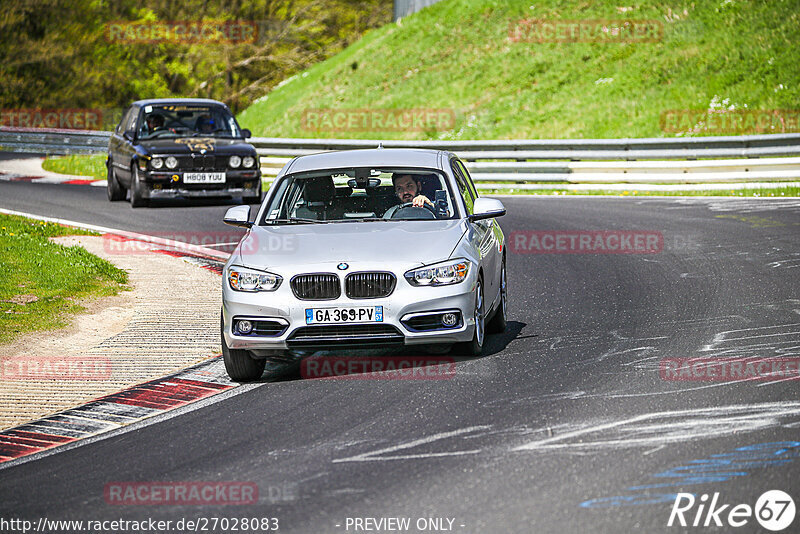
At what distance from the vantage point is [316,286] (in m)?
8.08

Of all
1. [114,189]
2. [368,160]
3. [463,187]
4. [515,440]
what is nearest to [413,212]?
[368,160]

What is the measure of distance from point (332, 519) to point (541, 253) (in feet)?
32.6

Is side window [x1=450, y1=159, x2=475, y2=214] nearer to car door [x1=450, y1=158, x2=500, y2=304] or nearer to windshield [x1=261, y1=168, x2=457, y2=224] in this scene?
car door [x1=450, y1=158, x2=500, y2=304]

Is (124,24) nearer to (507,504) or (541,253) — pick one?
(541,253)

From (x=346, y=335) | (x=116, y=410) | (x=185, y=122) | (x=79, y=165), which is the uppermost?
(x=346, y=335)

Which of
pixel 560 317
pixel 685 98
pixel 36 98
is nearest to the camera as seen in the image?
pixel 560 317

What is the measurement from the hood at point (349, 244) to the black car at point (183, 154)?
10.9 meters

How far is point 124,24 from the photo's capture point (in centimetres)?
5709

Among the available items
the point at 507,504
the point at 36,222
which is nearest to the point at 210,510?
the point at 507,504

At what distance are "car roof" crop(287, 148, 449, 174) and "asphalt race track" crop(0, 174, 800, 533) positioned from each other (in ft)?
5.23

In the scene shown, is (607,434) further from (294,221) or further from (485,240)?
(294,221)

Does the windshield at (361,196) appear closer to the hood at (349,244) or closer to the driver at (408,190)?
the driver at (408,190)

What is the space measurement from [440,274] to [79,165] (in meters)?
24.6

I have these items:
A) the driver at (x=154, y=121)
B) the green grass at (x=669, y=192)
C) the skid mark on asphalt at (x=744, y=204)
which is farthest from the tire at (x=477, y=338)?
the green grass at (x=669, y=192)
